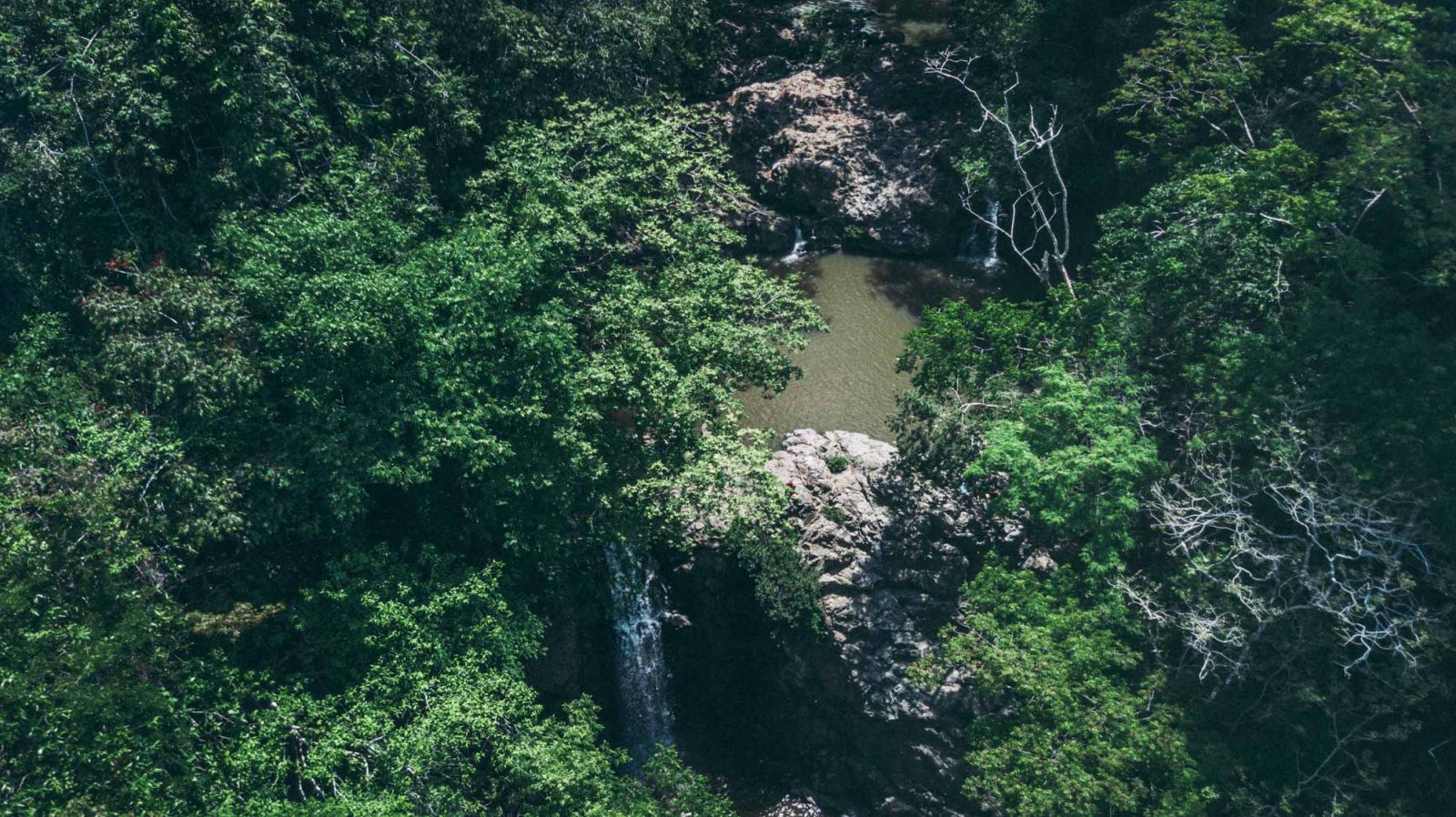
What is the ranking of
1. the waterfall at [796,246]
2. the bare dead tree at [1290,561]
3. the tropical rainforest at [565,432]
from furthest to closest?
the waterfall at [796,246] → the tropical rainforest at [565,432] → the bare dead tree at [1290,561]

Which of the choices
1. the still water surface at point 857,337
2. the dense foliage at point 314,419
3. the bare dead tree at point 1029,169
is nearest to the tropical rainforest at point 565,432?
the dense foliage at point 314,419

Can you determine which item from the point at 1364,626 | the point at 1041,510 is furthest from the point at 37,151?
the point at 1364,626

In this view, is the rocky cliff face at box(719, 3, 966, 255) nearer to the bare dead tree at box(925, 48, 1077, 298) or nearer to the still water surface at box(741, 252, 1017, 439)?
the still water surface at box(741, 252, 1017, 439)

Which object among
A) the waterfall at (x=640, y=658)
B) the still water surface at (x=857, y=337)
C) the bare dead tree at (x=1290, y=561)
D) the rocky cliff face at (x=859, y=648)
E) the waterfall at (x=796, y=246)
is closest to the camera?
the bare dead tree at (x=1290, y=561)

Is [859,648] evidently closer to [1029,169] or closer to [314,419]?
[314,419]

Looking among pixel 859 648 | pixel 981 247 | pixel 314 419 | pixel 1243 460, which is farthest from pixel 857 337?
pixel 314 419

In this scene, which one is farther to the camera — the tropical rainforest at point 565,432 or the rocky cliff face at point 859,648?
the rocky cliff face at point 859,648

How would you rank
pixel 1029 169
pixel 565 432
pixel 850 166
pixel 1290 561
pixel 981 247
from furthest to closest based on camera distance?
1. pixel 981 247
2. pixel 850 166
3. pixel 1029 169
4. pixel 565 432
5. pixel 1290 561

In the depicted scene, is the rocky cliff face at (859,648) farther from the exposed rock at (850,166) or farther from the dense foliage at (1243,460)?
the exposed rock at (850,166)
